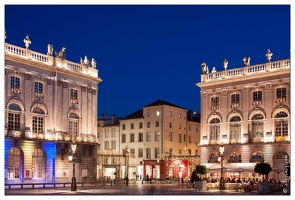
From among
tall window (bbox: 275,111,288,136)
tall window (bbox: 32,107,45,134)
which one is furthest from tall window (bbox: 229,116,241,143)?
tall window (bbox: 32,107,45,134)

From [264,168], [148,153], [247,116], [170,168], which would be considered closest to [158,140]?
[148,153]

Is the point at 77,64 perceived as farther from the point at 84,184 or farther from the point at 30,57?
the point at 84,184

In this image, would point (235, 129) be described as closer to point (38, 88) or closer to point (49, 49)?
point (38, 88)

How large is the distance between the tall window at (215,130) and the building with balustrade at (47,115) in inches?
509

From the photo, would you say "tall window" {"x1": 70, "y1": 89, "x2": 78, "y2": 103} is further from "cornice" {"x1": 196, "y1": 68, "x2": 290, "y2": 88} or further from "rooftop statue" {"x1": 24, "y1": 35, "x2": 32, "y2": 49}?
"cornice" {"x1": 196, "y1": 68, "x2": 290, "y2": 88}

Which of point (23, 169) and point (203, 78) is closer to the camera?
point (23, 169)

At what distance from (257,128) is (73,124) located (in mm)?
19298

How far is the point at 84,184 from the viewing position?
172ft

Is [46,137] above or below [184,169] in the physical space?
above

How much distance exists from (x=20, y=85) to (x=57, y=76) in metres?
5.03

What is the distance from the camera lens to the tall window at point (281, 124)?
52281mm

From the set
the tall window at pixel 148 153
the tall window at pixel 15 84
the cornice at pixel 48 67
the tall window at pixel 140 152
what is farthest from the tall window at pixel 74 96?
the tall window at pixel 140 152

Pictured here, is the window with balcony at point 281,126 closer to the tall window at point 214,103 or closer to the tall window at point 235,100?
the tall window at point 235,100
